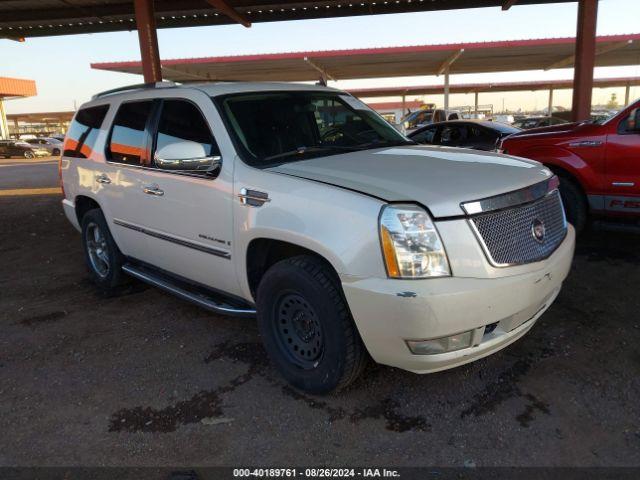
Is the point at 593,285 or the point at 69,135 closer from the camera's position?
the point at 593,285

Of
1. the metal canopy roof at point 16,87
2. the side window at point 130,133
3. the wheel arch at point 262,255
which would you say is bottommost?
the wheel arch at point 262,255

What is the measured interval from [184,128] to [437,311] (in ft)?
7.82

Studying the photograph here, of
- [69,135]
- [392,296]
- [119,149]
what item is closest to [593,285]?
[392,296]

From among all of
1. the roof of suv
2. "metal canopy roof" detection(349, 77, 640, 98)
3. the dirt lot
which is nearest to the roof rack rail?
the roof of suv

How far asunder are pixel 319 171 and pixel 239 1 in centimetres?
951

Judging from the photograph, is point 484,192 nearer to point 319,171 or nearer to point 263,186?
point 319,171

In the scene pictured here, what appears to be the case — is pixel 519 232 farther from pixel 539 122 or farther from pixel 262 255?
pixel 539 122

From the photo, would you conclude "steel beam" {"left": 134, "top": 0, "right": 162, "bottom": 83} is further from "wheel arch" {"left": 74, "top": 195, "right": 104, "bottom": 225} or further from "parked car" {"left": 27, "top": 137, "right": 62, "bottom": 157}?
"parked car" {"left": 27, "top": 137, "right": 62, "bottom": 157}

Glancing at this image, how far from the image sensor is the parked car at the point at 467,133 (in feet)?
34.2

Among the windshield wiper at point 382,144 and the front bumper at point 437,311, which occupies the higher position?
the windshield wiper at point 382,144

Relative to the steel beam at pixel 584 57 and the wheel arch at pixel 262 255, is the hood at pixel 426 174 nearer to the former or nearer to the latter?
the wheel arch at pixel 262 255

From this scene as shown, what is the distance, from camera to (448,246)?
2.54 m

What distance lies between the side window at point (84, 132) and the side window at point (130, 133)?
1.28 ft

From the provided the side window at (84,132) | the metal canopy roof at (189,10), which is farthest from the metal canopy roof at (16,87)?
the side window at (84,132)
